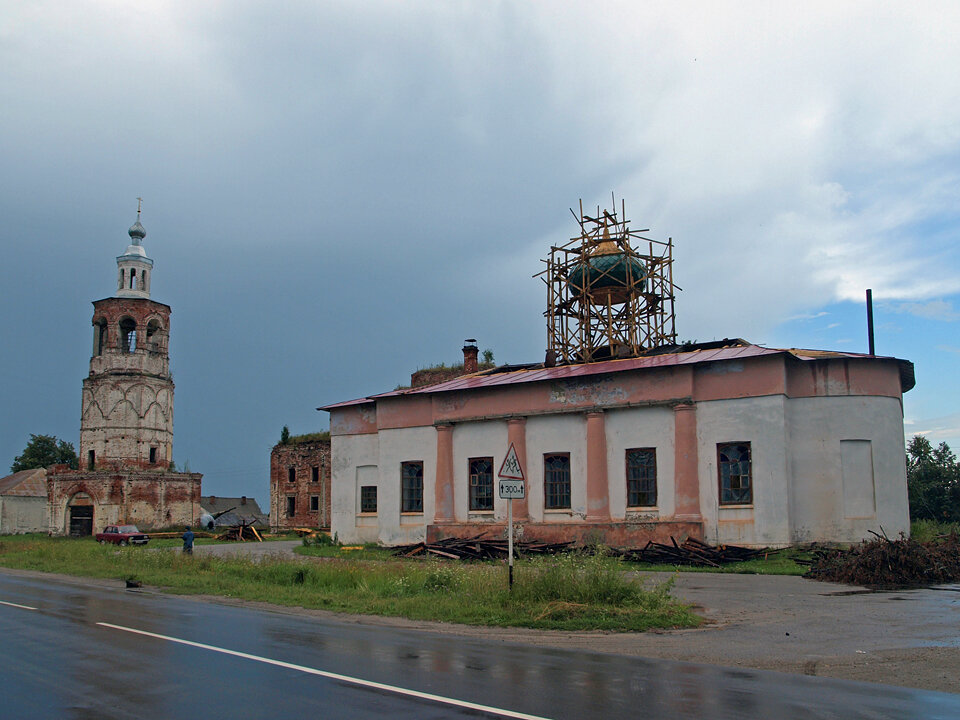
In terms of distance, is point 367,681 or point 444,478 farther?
point 444,478

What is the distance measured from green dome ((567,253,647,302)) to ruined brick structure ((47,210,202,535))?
35.8 metres

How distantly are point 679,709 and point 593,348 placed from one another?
27.4 metres

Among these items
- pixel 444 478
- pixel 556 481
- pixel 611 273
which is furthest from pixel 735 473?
pixel 611 273

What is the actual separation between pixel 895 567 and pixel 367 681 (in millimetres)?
14366

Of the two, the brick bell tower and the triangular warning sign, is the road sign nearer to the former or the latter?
the triangular warning sign

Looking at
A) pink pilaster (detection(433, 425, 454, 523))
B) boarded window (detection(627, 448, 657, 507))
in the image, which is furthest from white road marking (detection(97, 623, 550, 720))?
pink pilaster (detection(433, 425, 454, 523))

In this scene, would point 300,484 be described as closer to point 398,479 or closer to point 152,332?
point 152,332

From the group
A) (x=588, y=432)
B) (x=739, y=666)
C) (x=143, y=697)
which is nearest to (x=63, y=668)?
(x=143, y=697)

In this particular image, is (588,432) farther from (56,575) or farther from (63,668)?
(63,668)

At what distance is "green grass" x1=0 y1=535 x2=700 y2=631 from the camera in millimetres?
12367

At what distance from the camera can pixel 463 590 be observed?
48.5ft

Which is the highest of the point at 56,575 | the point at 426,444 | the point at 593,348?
the point at 593,348

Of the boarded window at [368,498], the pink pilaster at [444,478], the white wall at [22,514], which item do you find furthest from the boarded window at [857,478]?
the white wall at [22,514]

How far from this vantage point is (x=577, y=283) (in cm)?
3491
